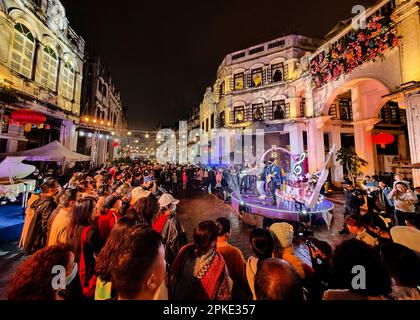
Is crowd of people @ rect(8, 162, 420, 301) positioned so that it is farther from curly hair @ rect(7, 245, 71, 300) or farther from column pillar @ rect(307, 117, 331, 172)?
column pillar @ rect(307, 117, 331, 172)

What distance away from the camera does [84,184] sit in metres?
5.29

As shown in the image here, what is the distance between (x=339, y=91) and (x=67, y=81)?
2131 centimetres

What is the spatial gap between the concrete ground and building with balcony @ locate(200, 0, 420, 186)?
16.3ft

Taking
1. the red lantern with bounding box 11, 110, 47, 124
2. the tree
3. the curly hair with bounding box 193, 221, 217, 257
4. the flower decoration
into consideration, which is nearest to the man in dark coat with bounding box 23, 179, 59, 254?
the curly hair with bounding box 193, 221, 217, 257

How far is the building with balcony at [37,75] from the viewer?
30.8ft

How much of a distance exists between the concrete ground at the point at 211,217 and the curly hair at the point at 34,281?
326 centimetres

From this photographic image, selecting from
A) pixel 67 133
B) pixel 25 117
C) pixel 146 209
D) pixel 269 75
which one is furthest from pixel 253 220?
pixel 269 75

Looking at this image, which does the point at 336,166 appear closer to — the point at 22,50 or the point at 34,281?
the point at 34,281

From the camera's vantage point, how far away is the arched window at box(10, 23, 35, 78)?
1016cm

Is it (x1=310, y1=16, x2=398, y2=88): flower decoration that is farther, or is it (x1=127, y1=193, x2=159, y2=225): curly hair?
(x1=310, y1=16, x2=398, y2=88): flower decoration

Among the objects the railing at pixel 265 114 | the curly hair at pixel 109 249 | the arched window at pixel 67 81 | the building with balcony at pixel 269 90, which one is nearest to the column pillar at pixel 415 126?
the building with balcony at pixel 269 90

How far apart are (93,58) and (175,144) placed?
36457mm

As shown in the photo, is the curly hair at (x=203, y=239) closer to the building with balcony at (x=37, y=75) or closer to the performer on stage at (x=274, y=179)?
the performer on stage at (x=274, y=179)

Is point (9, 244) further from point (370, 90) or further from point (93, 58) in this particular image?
point (93, 58)
